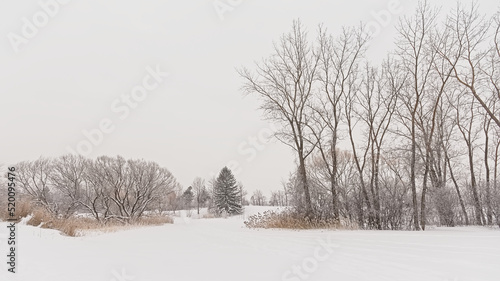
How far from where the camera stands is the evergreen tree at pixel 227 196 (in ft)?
166

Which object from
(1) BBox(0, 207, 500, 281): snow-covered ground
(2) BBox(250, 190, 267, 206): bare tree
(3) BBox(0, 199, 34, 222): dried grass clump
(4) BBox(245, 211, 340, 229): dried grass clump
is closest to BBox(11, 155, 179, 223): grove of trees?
(3) BBox(0, 199, 34, 222): dried grass clump

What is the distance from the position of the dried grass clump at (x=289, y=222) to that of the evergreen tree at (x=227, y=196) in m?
37.8

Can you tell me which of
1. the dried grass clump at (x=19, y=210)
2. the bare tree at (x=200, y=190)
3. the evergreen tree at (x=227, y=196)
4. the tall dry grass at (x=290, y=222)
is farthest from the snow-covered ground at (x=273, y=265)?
the bare tree at (x=200, y=190)

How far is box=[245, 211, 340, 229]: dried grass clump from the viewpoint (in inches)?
426

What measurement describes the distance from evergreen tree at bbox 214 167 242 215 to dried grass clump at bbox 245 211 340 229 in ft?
124

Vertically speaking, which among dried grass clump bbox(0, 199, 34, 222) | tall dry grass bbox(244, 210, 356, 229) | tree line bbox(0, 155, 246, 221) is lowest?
tall dry grass bbox(244, 210, 356, 229)

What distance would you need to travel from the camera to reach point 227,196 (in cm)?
5125

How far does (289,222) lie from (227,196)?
40.7 m

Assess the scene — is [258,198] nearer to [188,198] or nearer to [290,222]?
[188,198]

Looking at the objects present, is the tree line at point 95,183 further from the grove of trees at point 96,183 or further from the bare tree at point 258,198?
the bare tree at point 258,198

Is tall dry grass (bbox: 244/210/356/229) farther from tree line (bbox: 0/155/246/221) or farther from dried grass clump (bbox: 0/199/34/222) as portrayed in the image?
tree line (bbox: 0/155/246/221)

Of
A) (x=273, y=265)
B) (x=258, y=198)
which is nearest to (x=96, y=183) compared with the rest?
(x=273, y=265)

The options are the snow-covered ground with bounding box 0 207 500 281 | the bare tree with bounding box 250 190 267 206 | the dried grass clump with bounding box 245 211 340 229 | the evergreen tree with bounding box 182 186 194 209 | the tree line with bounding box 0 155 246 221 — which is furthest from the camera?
the bare tree with bounding box 250 190 267 206

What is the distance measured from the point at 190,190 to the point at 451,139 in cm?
7101
